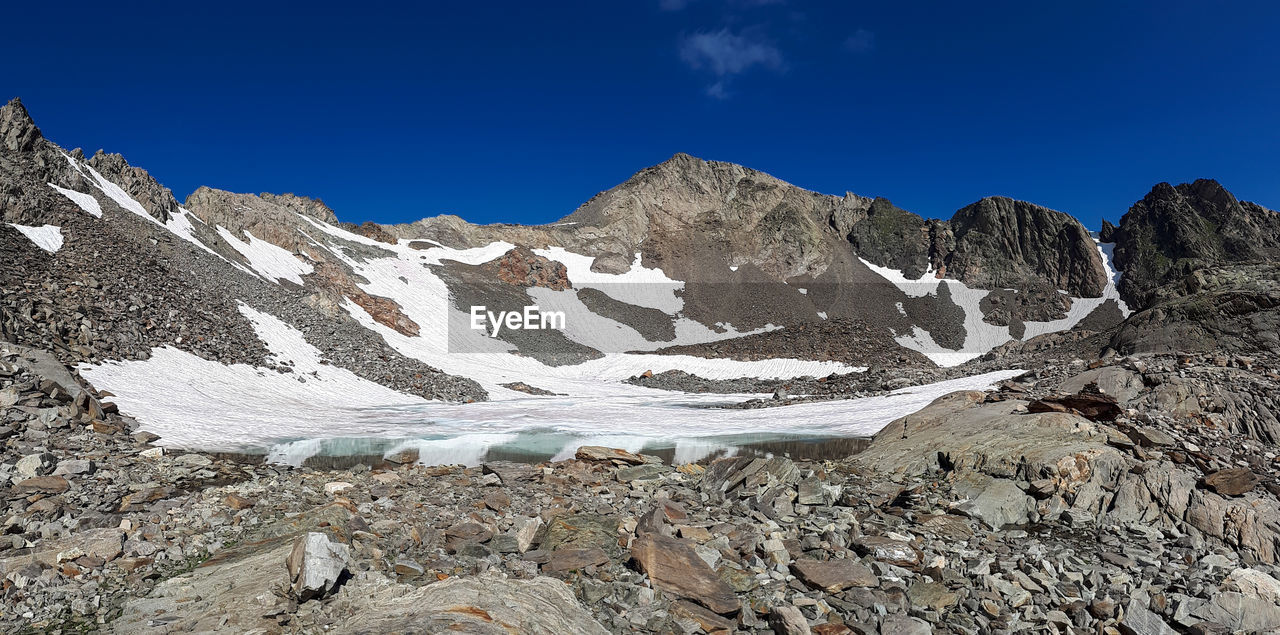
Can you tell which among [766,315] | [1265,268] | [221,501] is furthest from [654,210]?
[221,501]

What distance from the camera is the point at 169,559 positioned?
6949 mm

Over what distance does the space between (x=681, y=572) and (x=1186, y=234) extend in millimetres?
137022

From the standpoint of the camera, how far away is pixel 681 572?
678 centimetres

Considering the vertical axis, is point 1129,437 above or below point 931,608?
above

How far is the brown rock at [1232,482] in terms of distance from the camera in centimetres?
901

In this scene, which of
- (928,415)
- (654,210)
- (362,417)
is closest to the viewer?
(928,415)

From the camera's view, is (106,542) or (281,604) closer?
(281,604)

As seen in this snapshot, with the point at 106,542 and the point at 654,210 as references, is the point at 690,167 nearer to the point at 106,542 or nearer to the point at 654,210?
the point at 654,210

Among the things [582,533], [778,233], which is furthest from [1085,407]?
[778,233]

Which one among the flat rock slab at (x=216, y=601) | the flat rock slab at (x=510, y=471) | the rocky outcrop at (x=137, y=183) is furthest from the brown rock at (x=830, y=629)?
Result: the rocky outcrop at (x=137, y=183)

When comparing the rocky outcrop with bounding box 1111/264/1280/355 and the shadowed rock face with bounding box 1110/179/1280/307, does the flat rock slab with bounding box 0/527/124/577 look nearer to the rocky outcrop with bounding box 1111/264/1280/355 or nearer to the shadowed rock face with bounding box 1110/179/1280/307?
the rocky outcrop with bounding box 1111/264/1280/355

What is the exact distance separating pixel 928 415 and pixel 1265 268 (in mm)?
34503

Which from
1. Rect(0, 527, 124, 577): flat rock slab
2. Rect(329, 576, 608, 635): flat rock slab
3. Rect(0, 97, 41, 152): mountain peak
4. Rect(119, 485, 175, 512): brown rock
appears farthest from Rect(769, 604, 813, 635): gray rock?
Rect(0, 97, 41, 152): mountain peak

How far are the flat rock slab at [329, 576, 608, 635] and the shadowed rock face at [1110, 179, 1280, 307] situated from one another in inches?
4762
